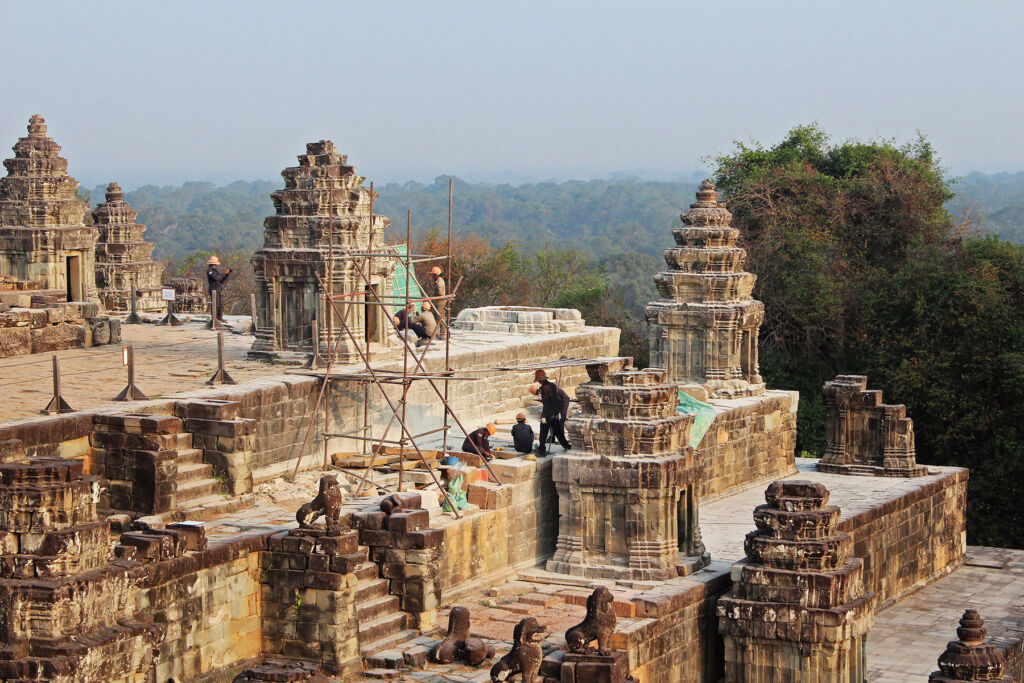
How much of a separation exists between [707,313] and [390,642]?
11.0m

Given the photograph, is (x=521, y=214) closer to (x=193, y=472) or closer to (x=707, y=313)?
(x=707, y=313)

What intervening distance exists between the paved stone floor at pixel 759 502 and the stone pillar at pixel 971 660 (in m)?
3.56

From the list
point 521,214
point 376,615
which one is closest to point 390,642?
point 376,615

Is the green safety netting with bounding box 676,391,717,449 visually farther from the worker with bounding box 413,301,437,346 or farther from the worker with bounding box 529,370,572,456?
the worker with bounding box 413,301,437,346

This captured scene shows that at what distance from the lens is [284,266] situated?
23.0 meters

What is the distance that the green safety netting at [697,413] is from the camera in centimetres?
2350

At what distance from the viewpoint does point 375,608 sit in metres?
17.0

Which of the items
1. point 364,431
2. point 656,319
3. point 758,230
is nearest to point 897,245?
point 758,230

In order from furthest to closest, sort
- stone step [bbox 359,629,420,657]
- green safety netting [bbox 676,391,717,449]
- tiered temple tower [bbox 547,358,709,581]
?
green safety netting [bbox 676,391,717,449], tiered temple tower [bbox 547,358,709,581], stone step [bbox 359,629,420,657]

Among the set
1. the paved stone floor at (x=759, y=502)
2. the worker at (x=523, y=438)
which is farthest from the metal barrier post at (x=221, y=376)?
the paved stone floor at (x=759, y=502)

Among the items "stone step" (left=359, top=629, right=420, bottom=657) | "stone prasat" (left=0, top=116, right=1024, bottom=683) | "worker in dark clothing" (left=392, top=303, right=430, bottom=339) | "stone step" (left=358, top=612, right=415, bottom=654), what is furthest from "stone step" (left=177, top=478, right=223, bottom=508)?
"worker in dark clothing" (left=392, top=303, right=430, bottom=339)

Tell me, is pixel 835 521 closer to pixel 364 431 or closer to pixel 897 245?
pixel 364 431

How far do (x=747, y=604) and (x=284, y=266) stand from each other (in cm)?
807

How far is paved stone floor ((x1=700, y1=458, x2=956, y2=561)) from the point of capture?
2200 cm
